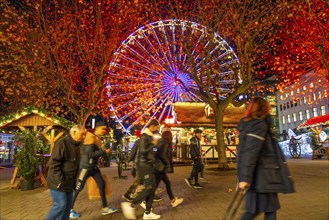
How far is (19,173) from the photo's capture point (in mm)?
9703

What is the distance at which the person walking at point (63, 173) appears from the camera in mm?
4121

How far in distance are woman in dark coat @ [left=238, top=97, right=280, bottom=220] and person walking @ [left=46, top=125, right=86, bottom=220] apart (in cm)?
245

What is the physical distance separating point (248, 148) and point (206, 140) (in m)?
17.9

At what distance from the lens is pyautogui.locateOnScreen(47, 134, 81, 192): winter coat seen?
416 centimetres

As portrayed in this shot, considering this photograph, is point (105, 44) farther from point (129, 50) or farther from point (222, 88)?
point (222, 88)

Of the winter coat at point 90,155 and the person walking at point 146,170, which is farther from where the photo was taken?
the winter coat at point 90,155

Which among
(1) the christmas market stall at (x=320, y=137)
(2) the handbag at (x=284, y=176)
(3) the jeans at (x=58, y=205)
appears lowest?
(3) the jeans at (x=58, y=205)

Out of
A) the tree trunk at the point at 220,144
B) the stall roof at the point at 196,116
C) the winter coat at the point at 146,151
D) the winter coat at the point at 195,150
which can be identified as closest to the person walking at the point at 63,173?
the winter coat at the point at 146,151

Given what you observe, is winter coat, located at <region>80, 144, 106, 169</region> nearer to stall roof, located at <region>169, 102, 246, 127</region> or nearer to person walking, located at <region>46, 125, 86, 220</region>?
person walking, located at <region>46, 125, 86, 220</region>

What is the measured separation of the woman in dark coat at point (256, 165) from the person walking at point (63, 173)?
8.04 feet

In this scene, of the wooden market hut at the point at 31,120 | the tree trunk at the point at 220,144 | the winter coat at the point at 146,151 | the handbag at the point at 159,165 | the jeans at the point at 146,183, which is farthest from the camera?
the tree trunk at the point at 220,144

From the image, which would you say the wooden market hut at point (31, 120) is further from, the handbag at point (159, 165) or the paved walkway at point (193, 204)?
the handbag at point (159, 165)

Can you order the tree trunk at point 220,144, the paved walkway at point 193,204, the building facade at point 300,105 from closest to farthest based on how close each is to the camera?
the paved walkway at point 193,204 < the tree trunk at point 220,144 < the building facade at point 300,105

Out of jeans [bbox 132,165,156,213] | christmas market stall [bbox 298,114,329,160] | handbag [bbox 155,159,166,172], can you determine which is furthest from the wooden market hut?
christmas market stall [bbox 298,114,329,160]
